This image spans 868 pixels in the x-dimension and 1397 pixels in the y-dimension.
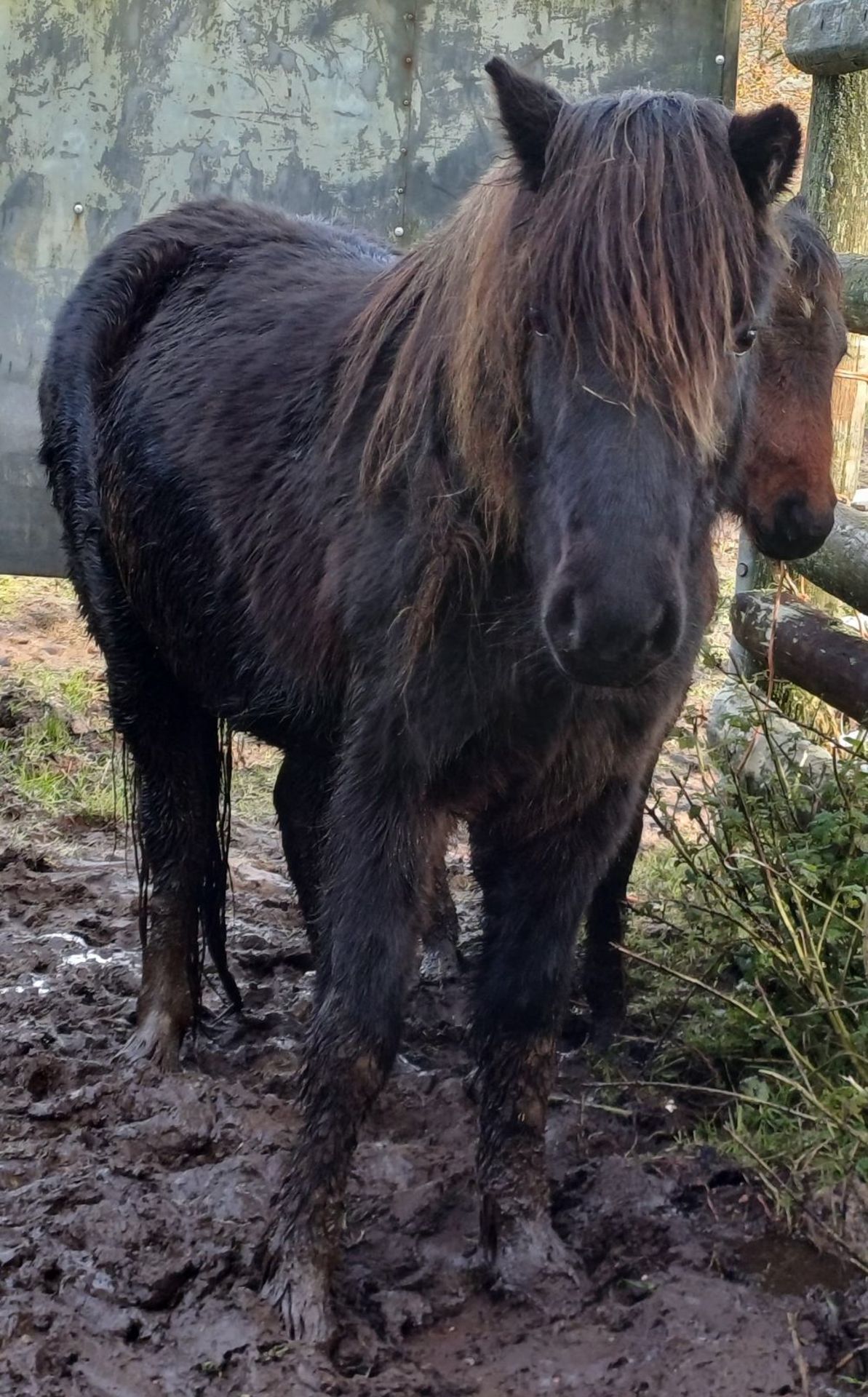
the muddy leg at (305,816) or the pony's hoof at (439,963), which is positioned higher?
the muddy leg at (305,816)

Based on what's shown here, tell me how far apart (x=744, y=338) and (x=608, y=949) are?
1824mm

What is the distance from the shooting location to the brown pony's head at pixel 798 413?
10.9 ft

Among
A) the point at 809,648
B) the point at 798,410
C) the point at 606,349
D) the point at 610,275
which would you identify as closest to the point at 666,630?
the point at 606,349

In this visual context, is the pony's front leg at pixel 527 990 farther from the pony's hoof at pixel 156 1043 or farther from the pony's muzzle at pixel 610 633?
the pony's hoof at pixel 156 1043

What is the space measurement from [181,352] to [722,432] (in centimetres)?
172

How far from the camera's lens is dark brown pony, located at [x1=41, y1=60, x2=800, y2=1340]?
2.22 m

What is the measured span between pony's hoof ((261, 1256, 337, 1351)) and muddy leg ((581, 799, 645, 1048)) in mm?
1238

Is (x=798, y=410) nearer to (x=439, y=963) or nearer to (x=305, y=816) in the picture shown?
(x=305, y=816)

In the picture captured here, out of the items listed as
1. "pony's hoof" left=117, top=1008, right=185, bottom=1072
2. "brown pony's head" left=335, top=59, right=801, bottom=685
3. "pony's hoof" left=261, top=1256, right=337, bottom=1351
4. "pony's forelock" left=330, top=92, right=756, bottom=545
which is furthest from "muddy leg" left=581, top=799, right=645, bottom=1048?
"pony's forelock" left=330, top=92, right=756, bottom=545

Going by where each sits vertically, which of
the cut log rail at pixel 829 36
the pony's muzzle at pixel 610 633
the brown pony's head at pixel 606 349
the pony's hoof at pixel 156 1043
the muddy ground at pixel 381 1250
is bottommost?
the pony's hoof at pixel 156 1043

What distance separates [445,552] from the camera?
2.60m

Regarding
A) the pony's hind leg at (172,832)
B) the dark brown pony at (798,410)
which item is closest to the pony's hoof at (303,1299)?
the dark brown pony at (798,410)

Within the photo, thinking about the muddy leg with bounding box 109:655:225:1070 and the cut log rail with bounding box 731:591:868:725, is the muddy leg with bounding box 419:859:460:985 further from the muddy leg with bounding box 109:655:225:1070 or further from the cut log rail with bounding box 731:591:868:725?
the cut log rail with bounding box 731:591:868:725

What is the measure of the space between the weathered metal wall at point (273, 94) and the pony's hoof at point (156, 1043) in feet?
13.5
